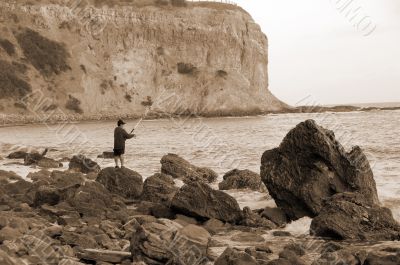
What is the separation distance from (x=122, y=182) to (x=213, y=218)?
4097mm

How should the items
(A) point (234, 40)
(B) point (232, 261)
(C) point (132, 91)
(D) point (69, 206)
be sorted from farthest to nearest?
1. (A) point (234, 40)
2. (C) point (132, 91)
3. (D) point (69, 206)
4. (B) point (232, 261)

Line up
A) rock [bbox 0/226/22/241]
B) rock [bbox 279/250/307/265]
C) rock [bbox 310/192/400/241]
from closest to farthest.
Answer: rock [bbox 279/250/307/265]
rock [bbox 0/226/22/241]
rock [bbox 310/192/400/241]

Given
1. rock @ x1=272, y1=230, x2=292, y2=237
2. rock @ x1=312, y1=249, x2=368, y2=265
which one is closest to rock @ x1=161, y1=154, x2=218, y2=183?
rock @ x1=272, y1=230, x2=292, y2=237

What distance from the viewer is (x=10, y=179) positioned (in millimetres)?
15867

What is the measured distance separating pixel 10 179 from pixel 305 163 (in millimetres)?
9357

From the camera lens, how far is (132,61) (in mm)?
84312

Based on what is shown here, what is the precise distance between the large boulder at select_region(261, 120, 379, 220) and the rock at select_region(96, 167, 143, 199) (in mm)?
3651

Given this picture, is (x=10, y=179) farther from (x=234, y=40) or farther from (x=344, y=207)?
(x=234, y=40)

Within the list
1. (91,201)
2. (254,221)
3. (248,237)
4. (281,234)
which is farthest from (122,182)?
(281,234)

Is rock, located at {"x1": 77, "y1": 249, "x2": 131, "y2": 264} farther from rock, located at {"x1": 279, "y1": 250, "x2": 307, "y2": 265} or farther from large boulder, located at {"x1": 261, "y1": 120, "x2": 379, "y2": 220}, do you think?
large boulder, located at {"x1": 261, "y1": 120, "x2": 379, "y2": 220}

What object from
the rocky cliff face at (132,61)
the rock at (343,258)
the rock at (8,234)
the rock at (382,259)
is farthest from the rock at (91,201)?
the rocky cliff face at (132,61)

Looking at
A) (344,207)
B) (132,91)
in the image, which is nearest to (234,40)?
(132,91)

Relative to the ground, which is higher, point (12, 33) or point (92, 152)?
point (12, 33)

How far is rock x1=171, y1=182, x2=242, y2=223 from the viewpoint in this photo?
34.6 feet
